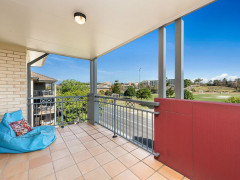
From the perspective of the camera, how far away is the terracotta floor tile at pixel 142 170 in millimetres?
1553

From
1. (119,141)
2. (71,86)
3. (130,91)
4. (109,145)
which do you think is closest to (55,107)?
(109,145)

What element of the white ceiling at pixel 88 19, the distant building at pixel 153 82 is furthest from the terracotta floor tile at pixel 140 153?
the white ceiling at pixel 88 19

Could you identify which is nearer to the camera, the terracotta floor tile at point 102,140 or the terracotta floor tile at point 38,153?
the terracotta floor tile at point 38,153

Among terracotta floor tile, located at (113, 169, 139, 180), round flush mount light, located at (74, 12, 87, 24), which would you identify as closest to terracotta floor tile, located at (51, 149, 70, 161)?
terracotta floor tile, located at (113, 169, 139, 180)

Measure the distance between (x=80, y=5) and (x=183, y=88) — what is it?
191 centimetres

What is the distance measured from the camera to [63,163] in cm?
181

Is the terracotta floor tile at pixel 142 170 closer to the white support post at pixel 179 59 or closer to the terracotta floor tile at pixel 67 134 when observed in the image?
the white support post at pixel 179 59

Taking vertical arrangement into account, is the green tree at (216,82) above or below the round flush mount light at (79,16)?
below

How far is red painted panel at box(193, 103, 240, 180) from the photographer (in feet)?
3.80

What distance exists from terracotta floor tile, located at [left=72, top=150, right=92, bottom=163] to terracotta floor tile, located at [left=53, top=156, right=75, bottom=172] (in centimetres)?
8

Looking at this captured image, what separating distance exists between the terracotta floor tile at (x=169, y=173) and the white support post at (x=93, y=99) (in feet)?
7.97

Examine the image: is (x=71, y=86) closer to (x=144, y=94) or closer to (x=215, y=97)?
(x=144, y=94)

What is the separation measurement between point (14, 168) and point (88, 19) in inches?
104

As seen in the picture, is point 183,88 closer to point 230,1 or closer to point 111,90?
point 230,1
